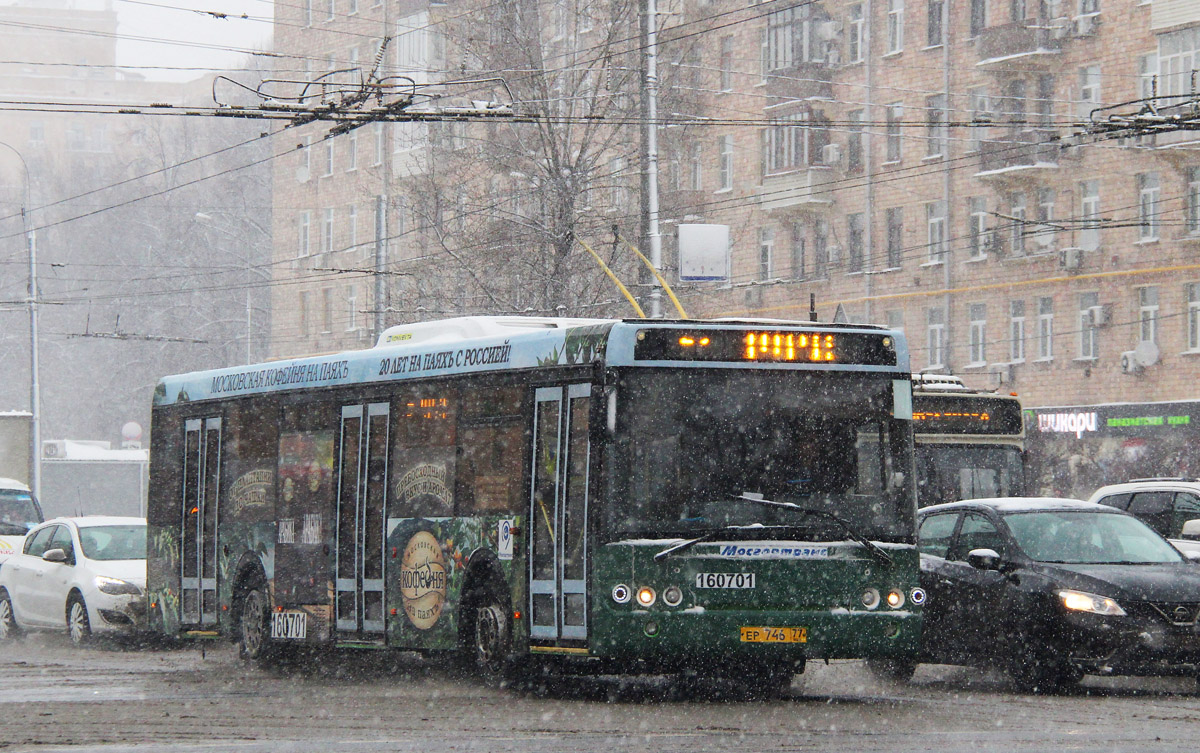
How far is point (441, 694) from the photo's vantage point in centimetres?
1374

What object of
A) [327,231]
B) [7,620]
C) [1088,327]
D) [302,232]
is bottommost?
[7,620]

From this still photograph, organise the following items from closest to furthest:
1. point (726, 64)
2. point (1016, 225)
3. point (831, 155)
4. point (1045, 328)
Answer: point (1045, 328) < point (1016, 225) < point (831, 155) < point (726, 64)

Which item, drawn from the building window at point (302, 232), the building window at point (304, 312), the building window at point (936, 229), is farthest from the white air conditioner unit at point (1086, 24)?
the building window at point (302, 232)

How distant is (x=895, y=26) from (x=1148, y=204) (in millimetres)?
9415

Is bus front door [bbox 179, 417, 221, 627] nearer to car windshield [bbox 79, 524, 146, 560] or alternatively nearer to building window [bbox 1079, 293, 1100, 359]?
car windshield [bbox 79, 524, 146, 560]

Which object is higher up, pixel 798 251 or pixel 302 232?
pixel 302 232

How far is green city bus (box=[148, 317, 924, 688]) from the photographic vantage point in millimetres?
12531

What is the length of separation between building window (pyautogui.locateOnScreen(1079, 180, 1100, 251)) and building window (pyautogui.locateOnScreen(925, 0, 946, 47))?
5770 mm

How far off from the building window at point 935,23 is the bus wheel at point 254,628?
34.2 m

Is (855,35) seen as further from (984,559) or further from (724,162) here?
(984,559)

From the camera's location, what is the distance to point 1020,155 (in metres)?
45.3

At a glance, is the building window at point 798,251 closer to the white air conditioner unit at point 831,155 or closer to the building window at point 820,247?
the building window at point 820,247

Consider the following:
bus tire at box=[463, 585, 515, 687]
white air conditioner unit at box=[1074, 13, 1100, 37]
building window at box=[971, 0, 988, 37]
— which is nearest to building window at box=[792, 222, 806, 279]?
building window at box=[971, 0, 988, 37]

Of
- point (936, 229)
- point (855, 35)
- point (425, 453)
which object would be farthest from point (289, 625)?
point (855, 35)
